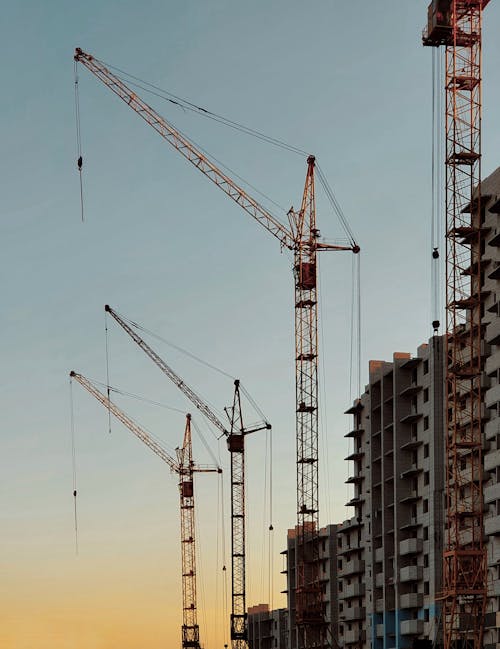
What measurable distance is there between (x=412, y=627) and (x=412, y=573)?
6099 mm

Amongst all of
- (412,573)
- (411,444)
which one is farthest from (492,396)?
(412,573)

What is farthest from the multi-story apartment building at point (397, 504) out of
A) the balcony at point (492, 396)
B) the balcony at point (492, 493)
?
the balcony at point (492, 493)

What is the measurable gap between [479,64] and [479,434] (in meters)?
32.9

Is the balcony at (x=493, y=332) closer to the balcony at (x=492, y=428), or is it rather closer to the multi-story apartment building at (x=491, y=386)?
the multi-story apartment building at (x=491, y=386)

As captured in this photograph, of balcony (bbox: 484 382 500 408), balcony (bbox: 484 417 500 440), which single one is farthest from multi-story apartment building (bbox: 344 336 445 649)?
balcony (bbox: 484 382 500 408)

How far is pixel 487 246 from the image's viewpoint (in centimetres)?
12812

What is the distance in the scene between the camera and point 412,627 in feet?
457

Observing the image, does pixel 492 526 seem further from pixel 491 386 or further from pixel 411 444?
pixel 411 444

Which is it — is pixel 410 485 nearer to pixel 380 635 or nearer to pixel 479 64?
pixel 380 635

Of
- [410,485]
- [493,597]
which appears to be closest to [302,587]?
[410,485]

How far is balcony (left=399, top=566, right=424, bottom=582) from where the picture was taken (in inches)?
5561

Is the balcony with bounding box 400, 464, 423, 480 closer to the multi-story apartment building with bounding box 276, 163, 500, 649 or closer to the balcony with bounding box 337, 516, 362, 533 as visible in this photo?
the multi-story apartment building with bounding box 276, 163, 500, 649

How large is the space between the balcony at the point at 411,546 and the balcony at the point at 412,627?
7.94 m

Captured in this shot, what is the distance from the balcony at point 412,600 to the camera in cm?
14050
